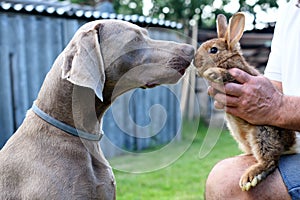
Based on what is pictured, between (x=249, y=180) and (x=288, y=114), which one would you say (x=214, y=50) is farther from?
(x=249, y=180)

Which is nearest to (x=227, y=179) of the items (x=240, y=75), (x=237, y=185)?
(x=237, y=185)

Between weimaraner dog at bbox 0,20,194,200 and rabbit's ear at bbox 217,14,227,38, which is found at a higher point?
rabbit's ear at bbox 217,14,227,38

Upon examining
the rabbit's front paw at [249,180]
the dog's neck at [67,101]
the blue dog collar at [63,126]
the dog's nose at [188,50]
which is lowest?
the rabbit's front paw at [249,180]

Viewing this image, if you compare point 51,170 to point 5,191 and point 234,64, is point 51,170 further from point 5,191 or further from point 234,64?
point 234,64

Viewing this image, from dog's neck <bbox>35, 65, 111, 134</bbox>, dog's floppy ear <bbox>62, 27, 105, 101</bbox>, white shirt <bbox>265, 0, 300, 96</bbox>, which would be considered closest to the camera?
dog's floppy ear <bbox>62, 27, 105, 101</bbox>

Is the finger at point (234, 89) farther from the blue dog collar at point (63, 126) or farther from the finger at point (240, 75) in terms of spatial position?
the blue dog collar at point (63, 126)

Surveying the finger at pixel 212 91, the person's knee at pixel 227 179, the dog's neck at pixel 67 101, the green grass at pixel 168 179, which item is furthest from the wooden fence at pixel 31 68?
the dog's neck at pixel 67 101

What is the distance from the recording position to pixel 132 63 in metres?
2.43

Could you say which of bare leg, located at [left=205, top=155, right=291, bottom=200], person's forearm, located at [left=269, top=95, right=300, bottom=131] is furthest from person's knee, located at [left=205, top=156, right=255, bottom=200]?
person's forearm, located at [left=269, top=95, right=300, bottom=131]

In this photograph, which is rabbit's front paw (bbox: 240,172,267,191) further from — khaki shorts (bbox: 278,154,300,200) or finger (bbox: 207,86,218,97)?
finger (bbox: 207,86,218,97)

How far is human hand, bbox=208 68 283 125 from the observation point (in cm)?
229

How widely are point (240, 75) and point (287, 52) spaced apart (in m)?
0.49

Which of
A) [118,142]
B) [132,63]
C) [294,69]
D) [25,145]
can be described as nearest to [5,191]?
[25,145]

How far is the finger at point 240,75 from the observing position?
228cm
